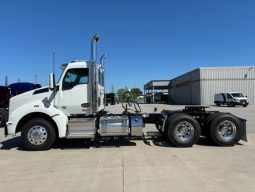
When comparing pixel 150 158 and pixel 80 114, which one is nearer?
pixel 150 158

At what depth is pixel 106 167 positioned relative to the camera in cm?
762

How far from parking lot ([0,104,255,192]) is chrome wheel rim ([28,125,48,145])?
0.43 metres

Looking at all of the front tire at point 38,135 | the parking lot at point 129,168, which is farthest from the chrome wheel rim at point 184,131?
the front tire at point 38,135

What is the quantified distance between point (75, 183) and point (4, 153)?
444 centimetres

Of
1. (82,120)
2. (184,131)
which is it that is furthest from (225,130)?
(82,120)

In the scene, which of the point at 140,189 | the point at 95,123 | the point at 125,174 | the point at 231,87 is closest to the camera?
the point at 140,189

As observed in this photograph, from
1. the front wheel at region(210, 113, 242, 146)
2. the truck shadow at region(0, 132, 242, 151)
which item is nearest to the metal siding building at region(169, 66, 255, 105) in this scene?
the truck shadow at region(0, 132, 242, 151)

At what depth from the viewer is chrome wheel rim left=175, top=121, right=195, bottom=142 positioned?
10.4m

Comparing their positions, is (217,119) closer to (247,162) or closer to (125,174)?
(247,162)

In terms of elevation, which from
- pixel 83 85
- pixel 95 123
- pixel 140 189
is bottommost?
pixel 140 189

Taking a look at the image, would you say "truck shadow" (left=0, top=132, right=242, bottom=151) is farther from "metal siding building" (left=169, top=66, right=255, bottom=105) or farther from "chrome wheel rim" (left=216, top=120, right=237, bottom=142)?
"metal siding building" (left=169, top=66, right=255, bottom=105)

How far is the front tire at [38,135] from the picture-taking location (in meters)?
10.0

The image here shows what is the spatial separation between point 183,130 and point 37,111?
4.80 m

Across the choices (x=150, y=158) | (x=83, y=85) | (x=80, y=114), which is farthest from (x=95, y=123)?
(x=150, y=158)
